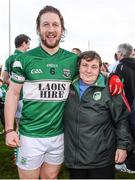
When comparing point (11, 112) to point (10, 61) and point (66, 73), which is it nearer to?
point (66, 73)

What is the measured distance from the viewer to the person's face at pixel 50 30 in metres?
3.67

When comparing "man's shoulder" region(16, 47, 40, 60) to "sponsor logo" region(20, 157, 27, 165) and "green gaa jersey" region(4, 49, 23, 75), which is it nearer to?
"sponsor logo" region(20, 157, 27, 165)

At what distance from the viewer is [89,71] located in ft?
11.9

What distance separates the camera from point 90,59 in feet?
11.9

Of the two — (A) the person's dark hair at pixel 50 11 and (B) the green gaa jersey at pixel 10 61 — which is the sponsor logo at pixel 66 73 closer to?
(A) the person's dark hair at pixel 50 11

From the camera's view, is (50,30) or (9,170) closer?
(50,30)

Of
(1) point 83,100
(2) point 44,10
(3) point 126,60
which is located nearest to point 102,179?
(1) point 83,100

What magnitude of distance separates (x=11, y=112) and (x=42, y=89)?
0.35m

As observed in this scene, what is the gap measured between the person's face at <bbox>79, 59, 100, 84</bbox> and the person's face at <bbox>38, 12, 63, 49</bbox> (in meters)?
0.33

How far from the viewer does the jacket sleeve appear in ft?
11.5

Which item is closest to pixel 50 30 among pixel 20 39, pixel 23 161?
pixel 23 161

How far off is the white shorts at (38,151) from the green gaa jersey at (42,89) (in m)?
0.05

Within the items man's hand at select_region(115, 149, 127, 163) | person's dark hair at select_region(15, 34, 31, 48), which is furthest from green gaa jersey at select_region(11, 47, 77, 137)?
person's dark hair at select_region(15, 34, 31, 48)

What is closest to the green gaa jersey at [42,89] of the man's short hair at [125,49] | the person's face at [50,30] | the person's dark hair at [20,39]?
the person's face at [50,30]
